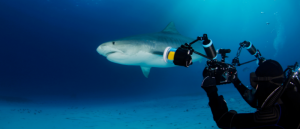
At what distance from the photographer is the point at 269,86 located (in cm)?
152

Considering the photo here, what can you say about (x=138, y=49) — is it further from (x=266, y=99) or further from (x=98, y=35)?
(x=98, y=35)

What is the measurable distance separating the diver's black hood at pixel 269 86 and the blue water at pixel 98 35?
21.0 metres

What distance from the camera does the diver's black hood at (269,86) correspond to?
1.45m

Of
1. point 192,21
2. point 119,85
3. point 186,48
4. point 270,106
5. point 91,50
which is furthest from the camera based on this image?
point 91,50

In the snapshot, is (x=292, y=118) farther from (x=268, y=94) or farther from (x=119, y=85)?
(x=119, y=85)

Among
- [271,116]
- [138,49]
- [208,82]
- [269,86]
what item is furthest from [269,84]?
[138,49]

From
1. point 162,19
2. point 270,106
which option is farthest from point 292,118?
point 162,19

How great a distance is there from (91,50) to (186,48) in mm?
64276

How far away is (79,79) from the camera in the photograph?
221 feet

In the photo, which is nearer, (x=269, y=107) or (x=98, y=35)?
(x=269, y=107)

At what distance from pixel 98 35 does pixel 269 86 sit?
57.2 metres

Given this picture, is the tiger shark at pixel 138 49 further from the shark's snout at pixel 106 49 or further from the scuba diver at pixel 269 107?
the scuba diver at pixel 269 107

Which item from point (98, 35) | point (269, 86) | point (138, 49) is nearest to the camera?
point (269, 86)

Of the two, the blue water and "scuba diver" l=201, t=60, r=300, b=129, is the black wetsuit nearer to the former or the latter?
"scuba diver" l=201, t=60, r=300, b=129
